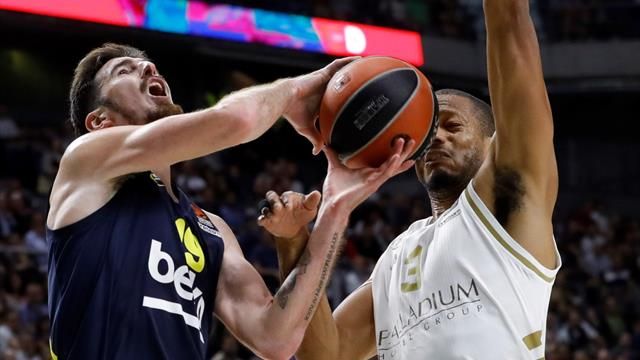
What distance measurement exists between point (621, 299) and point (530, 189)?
12.1 m

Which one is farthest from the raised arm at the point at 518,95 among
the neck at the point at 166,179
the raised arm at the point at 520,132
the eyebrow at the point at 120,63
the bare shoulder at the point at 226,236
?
the eyebrow at the point at 120,63

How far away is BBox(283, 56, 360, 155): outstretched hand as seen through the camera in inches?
149

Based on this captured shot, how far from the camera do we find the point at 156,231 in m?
3.61

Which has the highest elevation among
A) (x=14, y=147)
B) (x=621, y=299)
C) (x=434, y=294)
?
(x=434, y=294)

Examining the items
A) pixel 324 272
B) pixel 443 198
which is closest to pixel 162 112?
pixel 324 272

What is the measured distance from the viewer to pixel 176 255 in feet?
11.9

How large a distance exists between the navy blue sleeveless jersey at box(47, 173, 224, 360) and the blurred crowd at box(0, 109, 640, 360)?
21.7ft

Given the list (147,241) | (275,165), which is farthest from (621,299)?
(147,241)

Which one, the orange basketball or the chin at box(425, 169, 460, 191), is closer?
the orange basketball

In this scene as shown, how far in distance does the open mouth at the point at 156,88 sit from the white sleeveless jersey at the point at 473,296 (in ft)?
3.77

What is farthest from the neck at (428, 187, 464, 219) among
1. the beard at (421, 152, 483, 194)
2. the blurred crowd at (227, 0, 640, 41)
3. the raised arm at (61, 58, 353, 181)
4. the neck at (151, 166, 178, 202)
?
the blurred crowd at (227, 0, 640, 41)

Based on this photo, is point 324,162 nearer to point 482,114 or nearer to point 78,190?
point 482,114

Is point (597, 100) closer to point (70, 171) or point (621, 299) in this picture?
point (621, 299)

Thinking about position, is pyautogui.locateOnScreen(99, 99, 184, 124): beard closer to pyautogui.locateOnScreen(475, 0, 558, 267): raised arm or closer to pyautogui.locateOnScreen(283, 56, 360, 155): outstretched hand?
pyautogui.locateOnScreen(283, 56, 360, 155): outstretched hand
